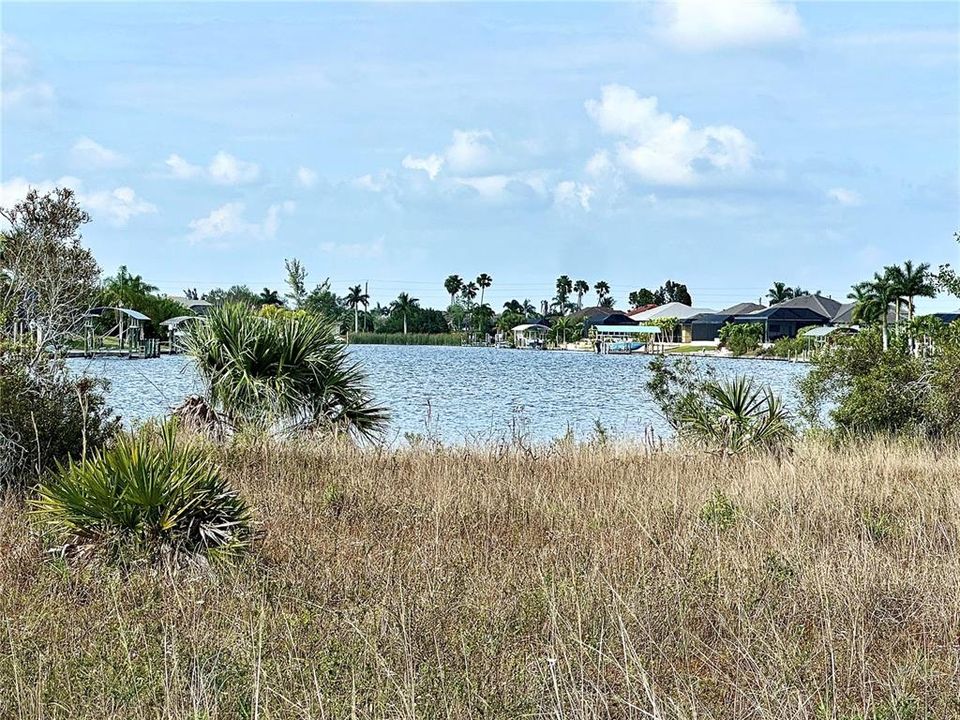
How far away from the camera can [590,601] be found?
21.6 feet

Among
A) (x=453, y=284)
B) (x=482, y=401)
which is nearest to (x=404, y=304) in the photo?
(x=453, y=284)

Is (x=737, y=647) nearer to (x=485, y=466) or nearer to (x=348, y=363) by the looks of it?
(x=485, y=466)

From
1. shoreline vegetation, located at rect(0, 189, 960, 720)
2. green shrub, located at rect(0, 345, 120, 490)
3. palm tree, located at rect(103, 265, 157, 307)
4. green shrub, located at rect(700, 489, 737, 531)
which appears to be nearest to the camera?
shoreline vegetation, located at rect(0, 189, 960, 720)

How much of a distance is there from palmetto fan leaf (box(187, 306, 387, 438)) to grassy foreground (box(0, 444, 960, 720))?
14.7 feet

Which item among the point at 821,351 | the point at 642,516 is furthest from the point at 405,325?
the point at 642,516

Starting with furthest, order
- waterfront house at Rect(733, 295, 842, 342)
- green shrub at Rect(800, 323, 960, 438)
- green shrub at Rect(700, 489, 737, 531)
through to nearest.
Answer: waterfront house at Rect(733, 295, 842, 342)
green shrub at Rect(800, 323, 960, 438)
green shrub at Rect(700, 489, 737, 531)

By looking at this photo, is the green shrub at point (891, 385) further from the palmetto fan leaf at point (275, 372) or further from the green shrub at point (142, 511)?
the green shrub at point (142, 511)

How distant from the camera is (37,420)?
37.2 ft

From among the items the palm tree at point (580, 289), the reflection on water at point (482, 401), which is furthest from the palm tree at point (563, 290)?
the reflection on water at point (482, 401)

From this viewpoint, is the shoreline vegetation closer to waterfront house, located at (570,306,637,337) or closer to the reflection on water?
the reflection on water

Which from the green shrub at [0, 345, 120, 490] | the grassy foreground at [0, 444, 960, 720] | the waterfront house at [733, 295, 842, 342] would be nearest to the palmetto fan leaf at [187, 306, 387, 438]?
the green shrub at [0, 345, 120, 490]

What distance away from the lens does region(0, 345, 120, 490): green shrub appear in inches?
432

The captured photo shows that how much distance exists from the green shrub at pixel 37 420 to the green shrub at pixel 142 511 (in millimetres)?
2345

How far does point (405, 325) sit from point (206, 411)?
434ft
